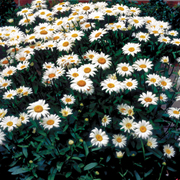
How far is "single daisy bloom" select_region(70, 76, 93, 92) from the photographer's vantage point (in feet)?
7.20

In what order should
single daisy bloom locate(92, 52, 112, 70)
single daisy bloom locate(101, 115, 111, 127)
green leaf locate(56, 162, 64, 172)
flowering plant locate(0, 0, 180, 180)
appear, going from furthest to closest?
1. single daisy bloom locate(92, 52, 112, 70)
2. single daisy bloom locate(101, 115, 111, 127)
3. flowering plant locate(0, 0, 180, 180)
4. green leaf locate(56, 162, 64, 172)

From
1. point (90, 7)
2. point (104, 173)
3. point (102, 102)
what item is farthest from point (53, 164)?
point (90, 7)

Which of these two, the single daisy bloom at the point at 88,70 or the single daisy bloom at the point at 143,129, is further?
the single daisy bloom at the point at 88,70

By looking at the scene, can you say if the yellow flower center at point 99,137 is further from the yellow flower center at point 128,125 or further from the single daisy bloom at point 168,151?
the single daisy bloom at point 168,151

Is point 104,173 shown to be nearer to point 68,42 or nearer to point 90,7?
point 68,42

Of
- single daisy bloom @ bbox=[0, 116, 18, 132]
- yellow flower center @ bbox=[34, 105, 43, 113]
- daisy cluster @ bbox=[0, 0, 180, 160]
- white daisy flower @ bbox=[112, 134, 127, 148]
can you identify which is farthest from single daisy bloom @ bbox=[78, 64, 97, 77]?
single daisy bloom @ bbox=[0, 116, 18, 132]

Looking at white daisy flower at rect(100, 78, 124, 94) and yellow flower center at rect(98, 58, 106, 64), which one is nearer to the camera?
white daisy flower at rect(100, 78, 124, 94)

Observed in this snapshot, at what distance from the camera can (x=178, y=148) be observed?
2.51 metres

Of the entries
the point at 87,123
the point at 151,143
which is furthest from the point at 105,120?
the point at 151,143

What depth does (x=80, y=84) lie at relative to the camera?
223 centimetres

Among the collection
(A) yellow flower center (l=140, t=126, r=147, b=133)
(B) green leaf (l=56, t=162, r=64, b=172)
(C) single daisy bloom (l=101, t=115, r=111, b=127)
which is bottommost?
(B) green leaf (l=56, t=162, r=64, b=172)

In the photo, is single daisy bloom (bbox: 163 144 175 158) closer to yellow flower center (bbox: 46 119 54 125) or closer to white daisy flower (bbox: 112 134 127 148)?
white daisy flower (bbox: 112 134 127 148)

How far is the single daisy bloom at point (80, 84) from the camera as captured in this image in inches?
86.4

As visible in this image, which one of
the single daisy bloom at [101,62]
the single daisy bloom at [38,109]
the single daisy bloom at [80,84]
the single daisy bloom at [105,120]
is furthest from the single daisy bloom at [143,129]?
the single daisy bloom at [38,109]
